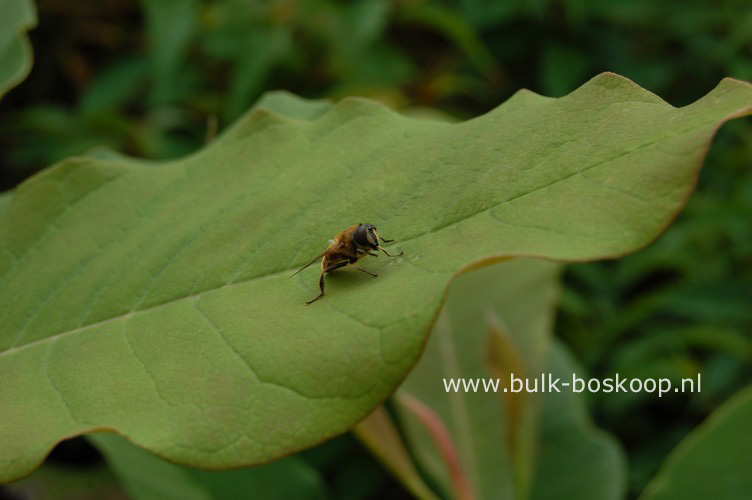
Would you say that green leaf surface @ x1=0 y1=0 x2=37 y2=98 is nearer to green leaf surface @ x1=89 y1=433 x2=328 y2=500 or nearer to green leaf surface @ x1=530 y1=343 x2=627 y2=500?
green leaf surface @ x1=89 y1=433 x2=328 y2=500

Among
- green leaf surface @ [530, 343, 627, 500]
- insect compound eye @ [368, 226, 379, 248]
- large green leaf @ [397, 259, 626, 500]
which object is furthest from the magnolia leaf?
green leaf surface @ [530, 343, 627, 500]

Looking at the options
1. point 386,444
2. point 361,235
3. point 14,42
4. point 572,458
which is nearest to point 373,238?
point 361,235

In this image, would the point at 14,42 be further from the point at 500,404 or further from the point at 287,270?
the point at 500,404

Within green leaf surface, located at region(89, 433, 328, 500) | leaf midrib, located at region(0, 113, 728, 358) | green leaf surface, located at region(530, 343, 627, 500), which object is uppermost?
leaf midrib, located at region(0, 113, 728, 358)

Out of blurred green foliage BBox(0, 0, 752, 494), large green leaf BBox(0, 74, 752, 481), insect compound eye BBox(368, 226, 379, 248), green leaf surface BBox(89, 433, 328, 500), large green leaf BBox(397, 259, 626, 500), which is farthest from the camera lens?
blurred green foliage BBox(0, 0, 752, 494)

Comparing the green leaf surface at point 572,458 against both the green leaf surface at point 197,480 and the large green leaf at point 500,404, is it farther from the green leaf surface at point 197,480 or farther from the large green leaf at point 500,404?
the green leaf surface at point 197,480

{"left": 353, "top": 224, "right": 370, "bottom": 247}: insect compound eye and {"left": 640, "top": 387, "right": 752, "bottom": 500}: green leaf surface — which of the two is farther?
{"left": 640, "top": 387, "right": 752, "bottom": 500}: green leaf surface
